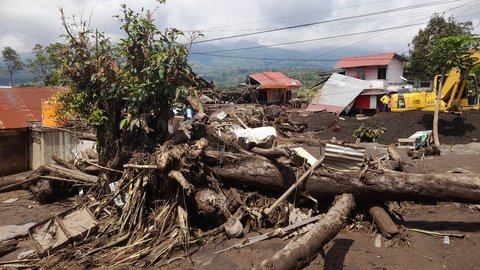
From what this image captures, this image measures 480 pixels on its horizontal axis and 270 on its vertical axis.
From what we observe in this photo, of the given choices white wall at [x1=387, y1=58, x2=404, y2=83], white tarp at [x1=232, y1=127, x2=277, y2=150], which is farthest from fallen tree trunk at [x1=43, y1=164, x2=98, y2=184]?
white wall at [x1=387, y1=58, x2=404, y2=83]

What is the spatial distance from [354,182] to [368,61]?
127 ft

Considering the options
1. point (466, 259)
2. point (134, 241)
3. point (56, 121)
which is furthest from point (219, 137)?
point (56, 121)

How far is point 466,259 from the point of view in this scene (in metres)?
4.98

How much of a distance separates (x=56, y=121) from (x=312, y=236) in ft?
36.3

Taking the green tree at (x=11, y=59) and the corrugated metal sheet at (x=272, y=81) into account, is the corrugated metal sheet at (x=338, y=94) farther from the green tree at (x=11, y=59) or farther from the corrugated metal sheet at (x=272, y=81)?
the green tree at (x=11, y=59)

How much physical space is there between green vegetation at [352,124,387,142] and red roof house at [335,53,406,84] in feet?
80.1

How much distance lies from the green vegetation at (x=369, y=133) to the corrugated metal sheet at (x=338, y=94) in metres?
9.39

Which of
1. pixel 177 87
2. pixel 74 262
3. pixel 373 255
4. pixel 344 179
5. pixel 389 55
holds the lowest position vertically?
pixel 74 262

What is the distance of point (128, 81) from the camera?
7.48m

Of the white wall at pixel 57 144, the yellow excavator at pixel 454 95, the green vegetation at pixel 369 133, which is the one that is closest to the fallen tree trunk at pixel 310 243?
the white wall at pixel 57 144

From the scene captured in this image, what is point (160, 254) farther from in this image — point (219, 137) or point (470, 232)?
point (470, 232)

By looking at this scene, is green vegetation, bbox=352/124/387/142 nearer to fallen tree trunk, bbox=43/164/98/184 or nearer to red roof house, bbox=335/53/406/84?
fallen tree trunk, bbox=43/164/98/184

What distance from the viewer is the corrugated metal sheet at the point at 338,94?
2823 centimetres

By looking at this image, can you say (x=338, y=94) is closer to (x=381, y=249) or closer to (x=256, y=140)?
(x=256, y=140)
